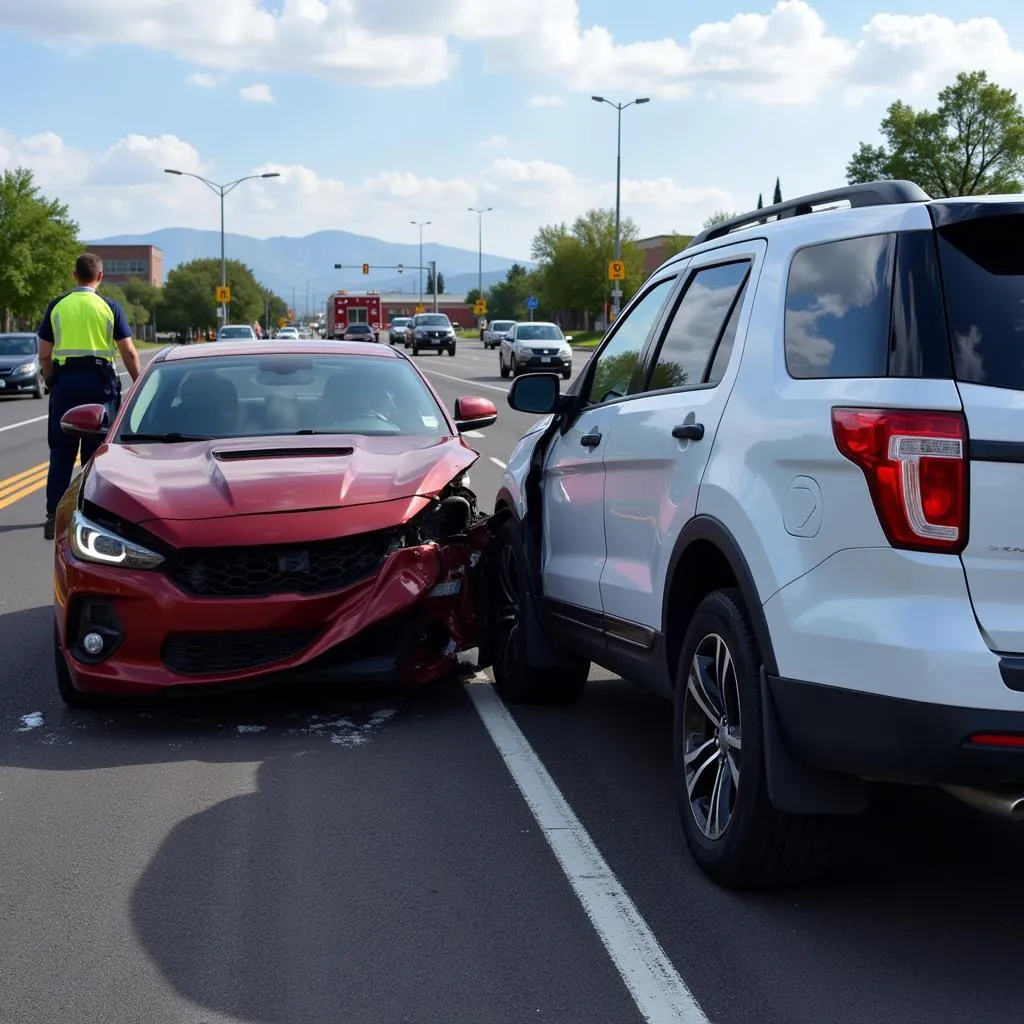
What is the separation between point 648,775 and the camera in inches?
223

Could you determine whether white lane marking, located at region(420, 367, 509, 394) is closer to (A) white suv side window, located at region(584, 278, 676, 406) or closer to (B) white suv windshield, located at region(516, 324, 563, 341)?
(B) white suv windshield, located at region(516, 324, 563, 341)

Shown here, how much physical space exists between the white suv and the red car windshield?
8.80 ft

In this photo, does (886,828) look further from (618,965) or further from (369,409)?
(369,409)

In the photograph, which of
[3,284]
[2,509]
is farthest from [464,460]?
[3,284]

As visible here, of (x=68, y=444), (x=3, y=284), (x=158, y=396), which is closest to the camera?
(x=158, y=396)

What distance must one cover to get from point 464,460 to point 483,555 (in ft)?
1.45

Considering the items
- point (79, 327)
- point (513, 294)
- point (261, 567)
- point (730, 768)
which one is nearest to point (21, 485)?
point (79, 327)

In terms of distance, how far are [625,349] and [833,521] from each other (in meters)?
2.33

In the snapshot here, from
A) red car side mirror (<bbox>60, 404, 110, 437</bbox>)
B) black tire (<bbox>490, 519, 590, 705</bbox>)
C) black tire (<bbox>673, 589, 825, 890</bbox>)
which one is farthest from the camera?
red car side mirror (<bbox>60, 404, 110, 437</bbox>)

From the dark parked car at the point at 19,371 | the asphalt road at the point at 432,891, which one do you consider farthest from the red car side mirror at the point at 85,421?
the dark parked car at the point at 19,371

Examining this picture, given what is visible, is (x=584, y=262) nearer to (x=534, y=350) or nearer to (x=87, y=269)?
(x=534, y=350)

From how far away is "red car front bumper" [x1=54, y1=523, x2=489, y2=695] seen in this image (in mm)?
5961

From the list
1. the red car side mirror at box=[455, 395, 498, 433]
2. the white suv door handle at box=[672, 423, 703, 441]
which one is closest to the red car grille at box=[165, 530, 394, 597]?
the white suv door handle at box=[672, 423, 703, 441]

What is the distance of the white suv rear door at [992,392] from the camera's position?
11.5 feet
